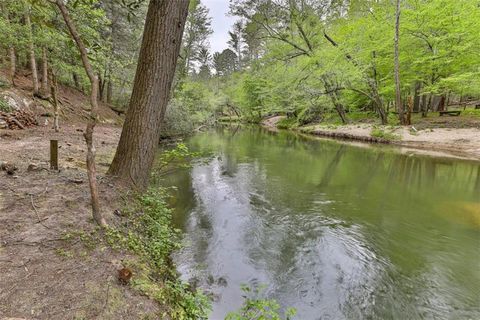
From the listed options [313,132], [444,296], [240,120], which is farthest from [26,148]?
[240,120]

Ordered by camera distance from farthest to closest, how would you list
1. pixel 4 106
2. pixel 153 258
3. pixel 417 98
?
pixel 417 98, pixel 4 106, pixel 153 258

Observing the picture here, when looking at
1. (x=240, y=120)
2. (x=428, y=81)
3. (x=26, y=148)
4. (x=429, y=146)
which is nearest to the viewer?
(x=26, y=148)

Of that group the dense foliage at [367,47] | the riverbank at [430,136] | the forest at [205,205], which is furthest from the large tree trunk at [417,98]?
the riverbank at [430,136]

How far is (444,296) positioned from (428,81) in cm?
1732

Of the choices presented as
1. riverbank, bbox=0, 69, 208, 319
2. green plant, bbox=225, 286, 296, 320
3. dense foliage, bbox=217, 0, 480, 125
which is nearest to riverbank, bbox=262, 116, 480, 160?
dense foliage, bbox=217, 0, 480, 125

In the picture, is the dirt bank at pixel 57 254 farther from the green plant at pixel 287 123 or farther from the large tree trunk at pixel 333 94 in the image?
the green plant at pixel 287 123

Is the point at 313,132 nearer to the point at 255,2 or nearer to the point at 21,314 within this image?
the point at 255,2

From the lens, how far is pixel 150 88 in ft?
12.5

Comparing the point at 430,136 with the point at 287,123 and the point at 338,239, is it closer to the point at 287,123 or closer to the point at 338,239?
the point at 338,239

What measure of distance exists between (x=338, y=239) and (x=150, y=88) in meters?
4.03

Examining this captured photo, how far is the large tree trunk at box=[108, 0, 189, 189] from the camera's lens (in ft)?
12.1

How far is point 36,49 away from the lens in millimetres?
9227

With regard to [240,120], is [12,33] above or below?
above

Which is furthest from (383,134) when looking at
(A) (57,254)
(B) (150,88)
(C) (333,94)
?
(A) (57,254)
